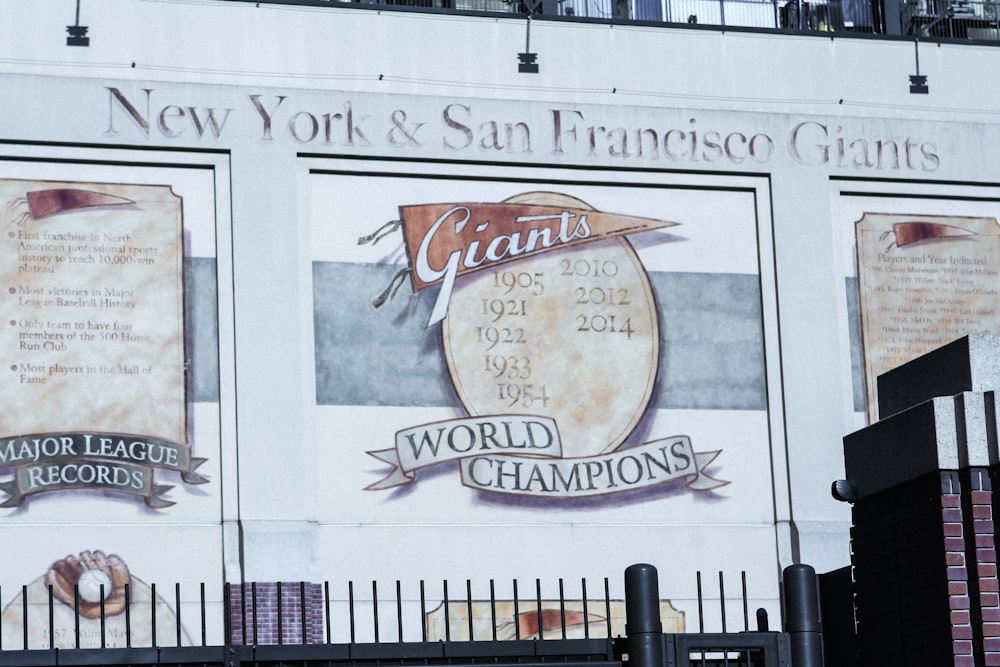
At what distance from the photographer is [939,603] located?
32.7ft

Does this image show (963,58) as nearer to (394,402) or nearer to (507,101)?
A: (507,101)

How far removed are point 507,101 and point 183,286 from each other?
462 centimetres

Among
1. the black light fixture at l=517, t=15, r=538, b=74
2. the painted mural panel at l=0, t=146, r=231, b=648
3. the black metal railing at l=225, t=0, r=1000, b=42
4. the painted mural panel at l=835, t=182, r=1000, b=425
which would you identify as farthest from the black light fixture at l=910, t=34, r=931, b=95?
the painted mural panel at l=0, t=146, r=231, b=648

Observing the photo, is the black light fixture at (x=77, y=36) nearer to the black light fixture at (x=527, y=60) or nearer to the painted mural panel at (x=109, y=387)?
the painted mural panel at (x=109, y=387)

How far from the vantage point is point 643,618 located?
9.32 meters

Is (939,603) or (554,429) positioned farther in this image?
(554,429)

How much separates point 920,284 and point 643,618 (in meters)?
15.1

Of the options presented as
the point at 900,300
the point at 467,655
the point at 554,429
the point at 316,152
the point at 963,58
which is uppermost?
the point at 963,58

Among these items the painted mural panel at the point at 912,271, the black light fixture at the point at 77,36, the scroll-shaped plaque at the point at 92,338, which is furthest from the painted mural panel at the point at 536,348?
the black light fixture at the point at 77,36

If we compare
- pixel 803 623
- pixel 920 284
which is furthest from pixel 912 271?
pixel 803 623

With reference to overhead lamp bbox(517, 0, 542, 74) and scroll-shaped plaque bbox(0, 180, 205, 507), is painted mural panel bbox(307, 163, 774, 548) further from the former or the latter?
scroll-shaped plaque bbox(0, 180, 205, 507)

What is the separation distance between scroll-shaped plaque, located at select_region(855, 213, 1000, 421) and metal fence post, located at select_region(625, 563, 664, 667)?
14.3 metres

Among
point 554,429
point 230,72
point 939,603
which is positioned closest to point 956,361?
point 939,603

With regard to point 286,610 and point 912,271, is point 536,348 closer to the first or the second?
point 286,610
